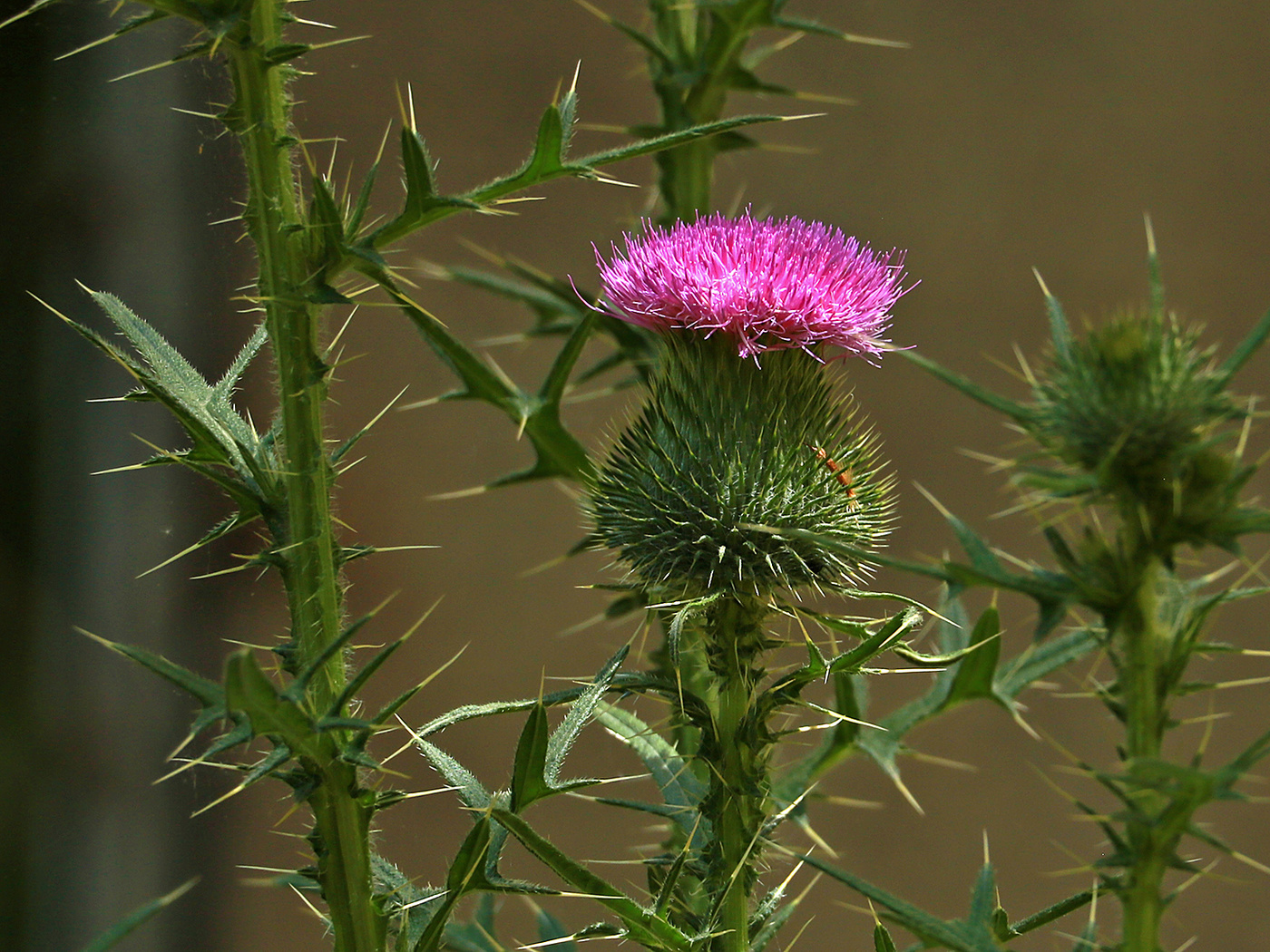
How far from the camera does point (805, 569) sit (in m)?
1.31

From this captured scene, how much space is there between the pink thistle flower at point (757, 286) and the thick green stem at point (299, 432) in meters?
0.38

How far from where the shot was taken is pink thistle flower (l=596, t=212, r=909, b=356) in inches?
51.6

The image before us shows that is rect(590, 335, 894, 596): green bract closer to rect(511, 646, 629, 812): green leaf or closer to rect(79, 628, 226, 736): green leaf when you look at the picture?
rect(511, 646, 629, 812): green leaf

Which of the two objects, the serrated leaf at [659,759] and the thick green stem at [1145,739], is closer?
the thick green stem at [1145,739]

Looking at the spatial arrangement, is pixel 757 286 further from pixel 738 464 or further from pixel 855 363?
pixel 855 363

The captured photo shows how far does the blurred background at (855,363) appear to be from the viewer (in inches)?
95.1

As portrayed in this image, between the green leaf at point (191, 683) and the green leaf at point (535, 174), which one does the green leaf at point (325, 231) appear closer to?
the green leaf at point (535, 174)

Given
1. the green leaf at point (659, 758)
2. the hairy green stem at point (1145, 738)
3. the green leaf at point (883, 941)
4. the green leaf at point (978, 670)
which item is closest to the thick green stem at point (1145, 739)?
the hairy green stem at point (1145, 738)

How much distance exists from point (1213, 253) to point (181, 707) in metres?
3.18

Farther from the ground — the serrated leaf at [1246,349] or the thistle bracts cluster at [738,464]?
the serrated leaf at [1246,349]

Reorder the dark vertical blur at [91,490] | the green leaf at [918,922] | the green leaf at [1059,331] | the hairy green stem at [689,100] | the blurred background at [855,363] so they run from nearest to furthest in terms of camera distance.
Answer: the green leaf at [918,922], the green leaf at [1059,331], the dark vertical blur at [91,490], the hairy green stem at [689,100], the blurred background at [855,363]

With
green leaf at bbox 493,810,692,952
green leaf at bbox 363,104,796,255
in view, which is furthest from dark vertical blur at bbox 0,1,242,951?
green leaf at bbox 493,810,692,952

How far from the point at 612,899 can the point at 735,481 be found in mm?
528

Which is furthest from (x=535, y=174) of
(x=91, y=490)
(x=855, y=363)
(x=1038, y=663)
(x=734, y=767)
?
(x=855, y=363)
